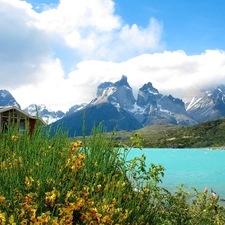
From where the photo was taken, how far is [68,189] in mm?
3561

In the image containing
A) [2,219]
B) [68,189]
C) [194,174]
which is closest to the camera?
[2,219]

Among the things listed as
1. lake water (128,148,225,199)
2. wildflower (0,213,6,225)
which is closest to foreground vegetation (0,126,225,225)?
wildflower (0,213,6,225)

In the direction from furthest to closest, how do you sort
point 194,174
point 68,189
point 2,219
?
point 194,174, point 68,189, point 2,219

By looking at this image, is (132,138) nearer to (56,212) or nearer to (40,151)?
(40,151)

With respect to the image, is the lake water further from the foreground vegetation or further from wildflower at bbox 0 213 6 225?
wildflower at bbox 0 213 6 225

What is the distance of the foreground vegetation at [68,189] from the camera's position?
3.31 metres

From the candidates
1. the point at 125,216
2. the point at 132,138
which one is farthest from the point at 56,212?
the point at 132,138

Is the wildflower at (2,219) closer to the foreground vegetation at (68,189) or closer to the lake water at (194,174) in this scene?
the foreground vegetation at (68,189)

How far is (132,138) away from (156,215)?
1.89 m

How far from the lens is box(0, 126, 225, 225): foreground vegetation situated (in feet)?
10.9

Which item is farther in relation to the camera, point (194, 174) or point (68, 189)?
point (194, 174)

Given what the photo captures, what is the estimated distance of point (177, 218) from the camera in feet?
17.2

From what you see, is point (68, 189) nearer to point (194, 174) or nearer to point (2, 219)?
point (2, 219)

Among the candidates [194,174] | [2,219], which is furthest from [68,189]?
[194,174]
